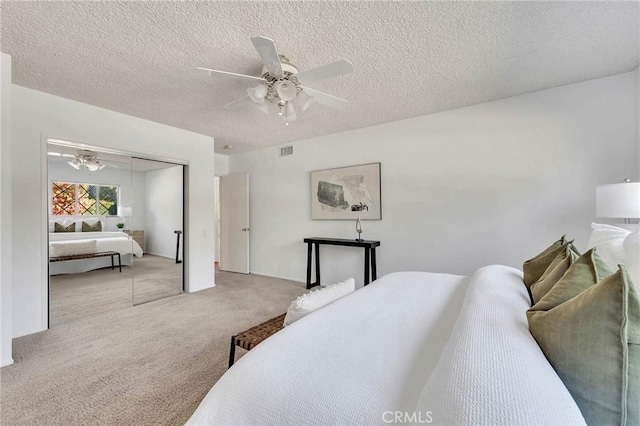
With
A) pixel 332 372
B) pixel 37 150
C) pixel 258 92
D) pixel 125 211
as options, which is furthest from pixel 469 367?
pixel 125 211

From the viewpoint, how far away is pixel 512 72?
8.45 feet

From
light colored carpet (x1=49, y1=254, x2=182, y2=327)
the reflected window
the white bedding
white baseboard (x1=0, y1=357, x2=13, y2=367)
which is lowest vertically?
white baseboard (x1=0, y1=357, x2=13, y2=367)

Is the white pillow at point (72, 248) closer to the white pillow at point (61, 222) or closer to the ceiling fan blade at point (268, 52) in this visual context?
the white pillow at point (61, 222)

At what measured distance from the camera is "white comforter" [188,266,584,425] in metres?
0.67

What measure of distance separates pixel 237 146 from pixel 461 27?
14.0ft

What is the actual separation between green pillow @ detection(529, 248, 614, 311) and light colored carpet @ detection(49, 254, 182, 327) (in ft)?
14.5

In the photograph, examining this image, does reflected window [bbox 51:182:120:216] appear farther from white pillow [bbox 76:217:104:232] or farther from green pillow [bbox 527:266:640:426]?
green pillow [bbox 527:266:640:426]

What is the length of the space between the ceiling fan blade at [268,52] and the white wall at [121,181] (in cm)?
294

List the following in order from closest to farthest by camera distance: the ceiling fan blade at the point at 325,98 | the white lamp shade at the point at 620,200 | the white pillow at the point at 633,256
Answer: the white pillow at the point at 633,256 < the white lamp shade at the point at 620,200 < the ceiling fan blade at the point at 325,98

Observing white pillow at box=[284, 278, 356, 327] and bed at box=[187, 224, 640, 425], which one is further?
white pillow at box=[284, 278, 356, 327]

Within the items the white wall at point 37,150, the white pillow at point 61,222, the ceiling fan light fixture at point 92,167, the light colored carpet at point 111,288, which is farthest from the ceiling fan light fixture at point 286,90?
the light colored carpet at point 111,288

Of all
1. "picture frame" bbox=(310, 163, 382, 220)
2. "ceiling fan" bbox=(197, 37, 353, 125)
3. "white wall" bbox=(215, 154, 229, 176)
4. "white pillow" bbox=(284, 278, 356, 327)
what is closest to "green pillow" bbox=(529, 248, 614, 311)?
"white pillow" bbox=(284, 278, 356, 327)

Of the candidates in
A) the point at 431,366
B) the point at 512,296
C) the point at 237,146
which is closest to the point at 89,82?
the point at 237,146

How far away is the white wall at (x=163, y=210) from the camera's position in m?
3.99
